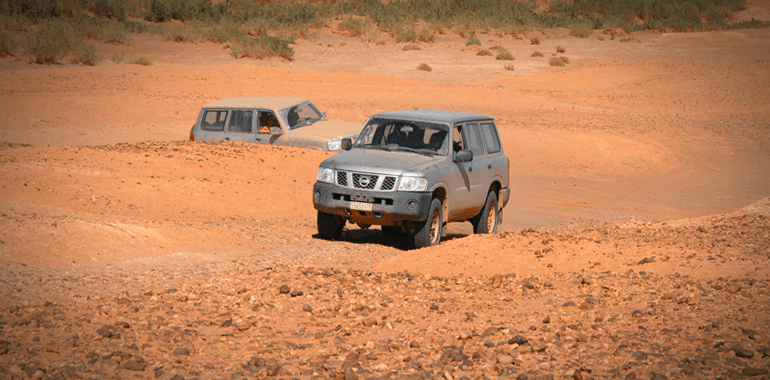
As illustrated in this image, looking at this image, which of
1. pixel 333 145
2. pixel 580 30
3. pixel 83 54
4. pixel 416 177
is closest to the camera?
pixel 416 177


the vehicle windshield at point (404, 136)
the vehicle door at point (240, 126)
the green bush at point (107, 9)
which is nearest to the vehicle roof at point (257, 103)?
the vehicle door at point (240, 126)

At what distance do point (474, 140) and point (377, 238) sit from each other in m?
2.07

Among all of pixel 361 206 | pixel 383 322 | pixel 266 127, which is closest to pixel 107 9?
pixel 266 127

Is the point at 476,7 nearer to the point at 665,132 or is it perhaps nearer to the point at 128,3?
the point at 128,3

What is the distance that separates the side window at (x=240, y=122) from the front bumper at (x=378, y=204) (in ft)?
22.3

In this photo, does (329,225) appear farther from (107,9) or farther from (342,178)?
(107,9)

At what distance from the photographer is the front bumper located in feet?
31.6

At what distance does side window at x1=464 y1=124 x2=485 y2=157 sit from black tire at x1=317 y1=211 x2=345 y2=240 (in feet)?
7.01

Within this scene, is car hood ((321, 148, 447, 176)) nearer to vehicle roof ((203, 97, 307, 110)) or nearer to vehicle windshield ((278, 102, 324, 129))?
vehicle windshield ((278, 102, 324, 129))

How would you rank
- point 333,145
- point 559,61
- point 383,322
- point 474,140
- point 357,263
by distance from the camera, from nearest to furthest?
point 383,322
point 357,263
point 474,140
point 333,145
point 559,61

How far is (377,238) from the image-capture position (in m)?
11.7

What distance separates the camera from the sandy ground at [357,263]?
5395 millimetres

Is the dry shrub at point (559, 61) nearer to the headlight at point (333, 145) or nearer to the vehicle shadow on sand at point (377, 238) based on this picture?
the headlight at point (333, 145)

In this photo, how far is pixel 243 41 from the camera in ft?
139
